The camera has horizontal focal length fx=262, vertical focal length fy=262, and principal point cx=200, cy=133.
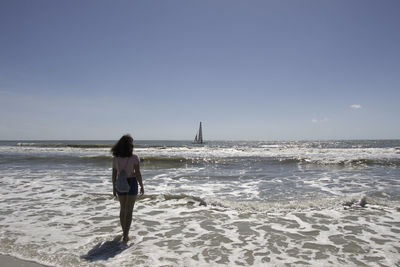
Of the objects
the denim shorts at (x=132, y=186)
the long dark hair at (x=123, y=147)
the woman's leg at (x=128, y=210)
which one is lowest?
the woman's leg at (x=128, y=210)

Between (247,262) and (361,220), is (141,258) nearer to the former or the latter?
(247,262)

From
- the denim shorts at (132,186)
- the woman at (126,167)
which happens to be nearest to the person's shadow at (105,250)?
the woman at (126,167)

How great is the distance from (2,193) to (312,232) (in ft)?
32.4

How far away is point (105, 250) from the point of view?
14.7ft

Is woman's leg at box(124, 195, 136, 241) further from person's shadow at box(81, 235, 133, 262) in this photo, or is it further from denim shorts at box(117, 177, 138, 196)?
person's shadow at box(81, 235, 133, 262)

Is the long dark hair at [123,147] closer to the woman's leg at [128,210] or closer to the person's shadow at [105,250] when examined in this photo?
the woman's leg at [128,210]

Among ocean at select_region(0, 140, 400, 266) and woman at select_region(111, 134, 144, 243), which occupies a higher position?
woman at select_region(111, 134, 144, 243)

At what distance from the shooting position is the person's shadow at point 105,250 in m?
4.22

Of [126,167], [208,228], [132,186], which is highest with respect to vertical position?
[126,167]

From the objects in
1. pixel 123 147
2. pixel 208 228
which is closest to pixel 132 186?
pixel 123 147

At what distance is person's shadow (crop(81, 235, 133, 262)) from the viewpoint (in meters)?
4.22

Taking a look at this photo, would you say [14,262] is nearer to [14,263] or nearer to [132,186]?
[14,263]

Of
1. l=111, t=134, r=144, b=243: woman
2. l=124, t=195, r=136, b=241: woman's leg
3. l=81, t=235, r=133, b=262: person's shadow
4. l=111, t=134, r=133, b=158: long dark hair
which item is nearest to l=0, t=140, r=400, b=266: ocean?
l=81, t=235, r=133, b=262: person's shadow

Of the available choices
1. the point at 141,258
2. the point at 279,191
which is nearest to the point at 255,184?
the point at 279,191
